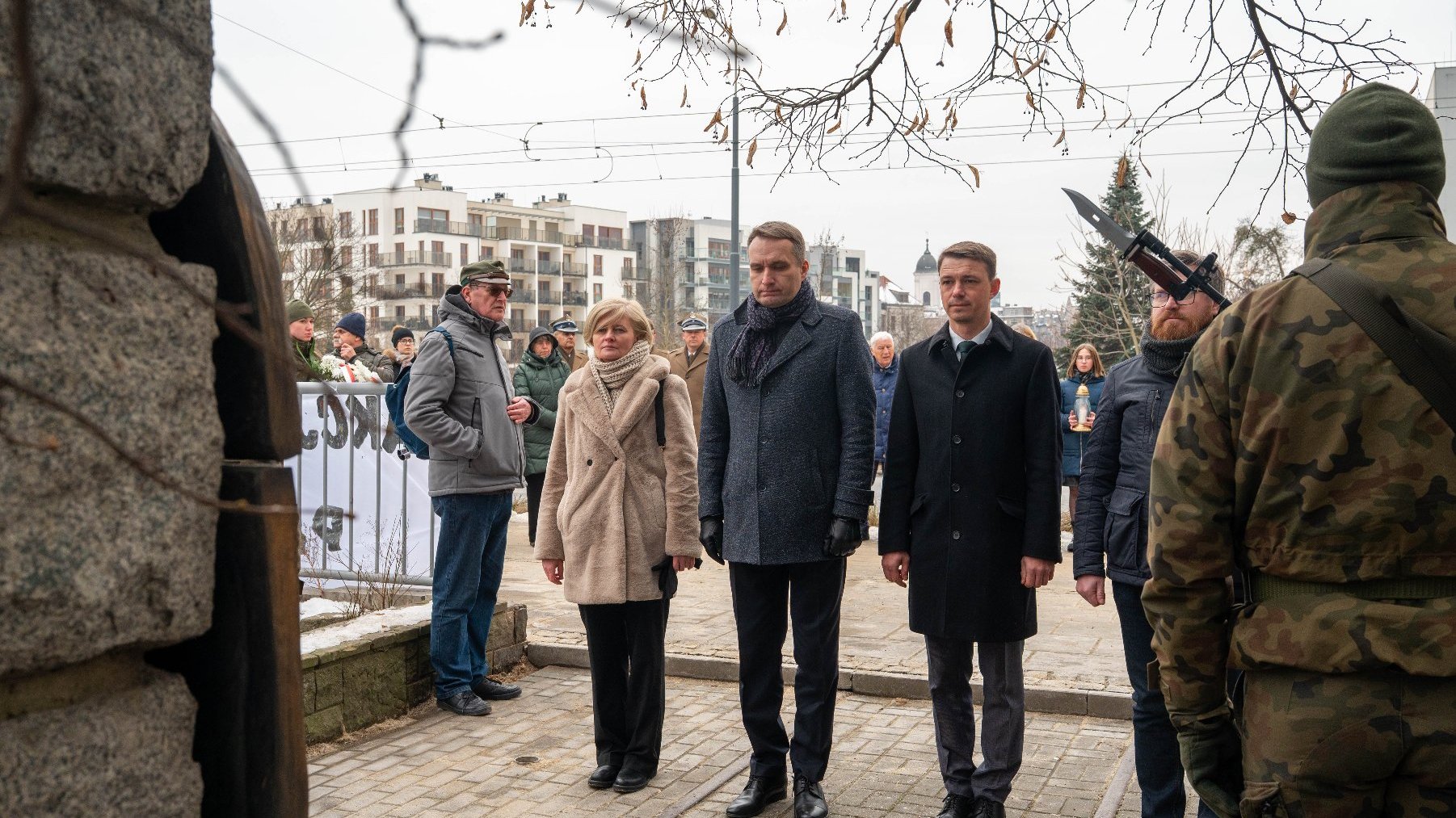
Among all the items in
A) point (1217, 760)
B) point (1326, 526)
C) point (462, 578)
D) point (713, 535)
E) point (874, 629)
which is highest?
point (1326, 526)

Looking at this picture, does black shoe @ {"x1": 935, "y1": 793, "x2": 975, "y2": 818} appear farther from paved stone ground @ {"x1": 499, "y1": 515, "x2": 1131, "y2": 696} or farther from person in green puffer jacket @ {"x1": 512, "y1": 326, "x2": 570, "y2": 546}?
person in green puffer jacket @ {"x1": 512, "y1": 326, "x2": 570, "y2": 546}

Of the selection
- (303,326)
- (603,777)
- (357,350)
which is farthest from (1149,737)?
(357,350)

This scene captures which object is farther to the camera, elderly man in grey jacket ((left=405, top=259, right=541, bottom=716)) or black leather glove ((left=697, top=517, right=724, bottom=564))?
elderly man in grey jacket ((left=405, top=259, right=541, bottom=716))

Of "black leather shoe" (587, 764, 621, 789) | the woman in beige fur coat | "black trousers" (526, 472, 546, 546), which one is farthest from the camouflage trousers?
"black trousers" (526, 472, 546, 546)

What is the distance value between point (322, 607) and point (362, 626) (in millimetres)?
993

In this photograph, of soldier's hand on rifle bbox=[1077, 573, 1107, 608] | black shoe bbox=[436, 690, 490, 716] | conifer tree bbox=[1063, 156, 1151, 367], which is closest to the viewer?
soldier's hand on rifle bbox=[1077, 573, 1107, 608]

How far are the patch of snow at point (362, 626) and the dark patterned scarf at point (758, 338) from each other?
8.36ft

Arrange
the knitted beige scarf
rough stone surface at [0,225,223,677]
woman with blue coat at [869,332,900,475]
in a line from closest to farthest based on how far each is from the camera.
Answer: rough stone surface at [0,225,223,677], the knitted beige scarf, woman with blue coat at [869,332,900,475]

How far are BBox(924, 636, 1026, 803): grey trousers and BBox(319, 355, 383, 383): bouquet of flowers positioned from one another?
633cm

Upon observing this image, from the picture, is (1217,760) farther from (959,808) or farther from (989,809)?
(959,808)

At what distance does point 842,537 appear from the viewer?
5.25 meters

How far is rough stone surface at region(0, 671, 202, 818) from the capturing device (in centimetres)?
121

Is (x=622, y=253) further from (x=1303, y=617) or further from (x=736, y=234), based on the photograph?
(x=1303, y=617)

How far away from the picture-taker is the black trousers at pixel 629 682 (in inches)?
229
